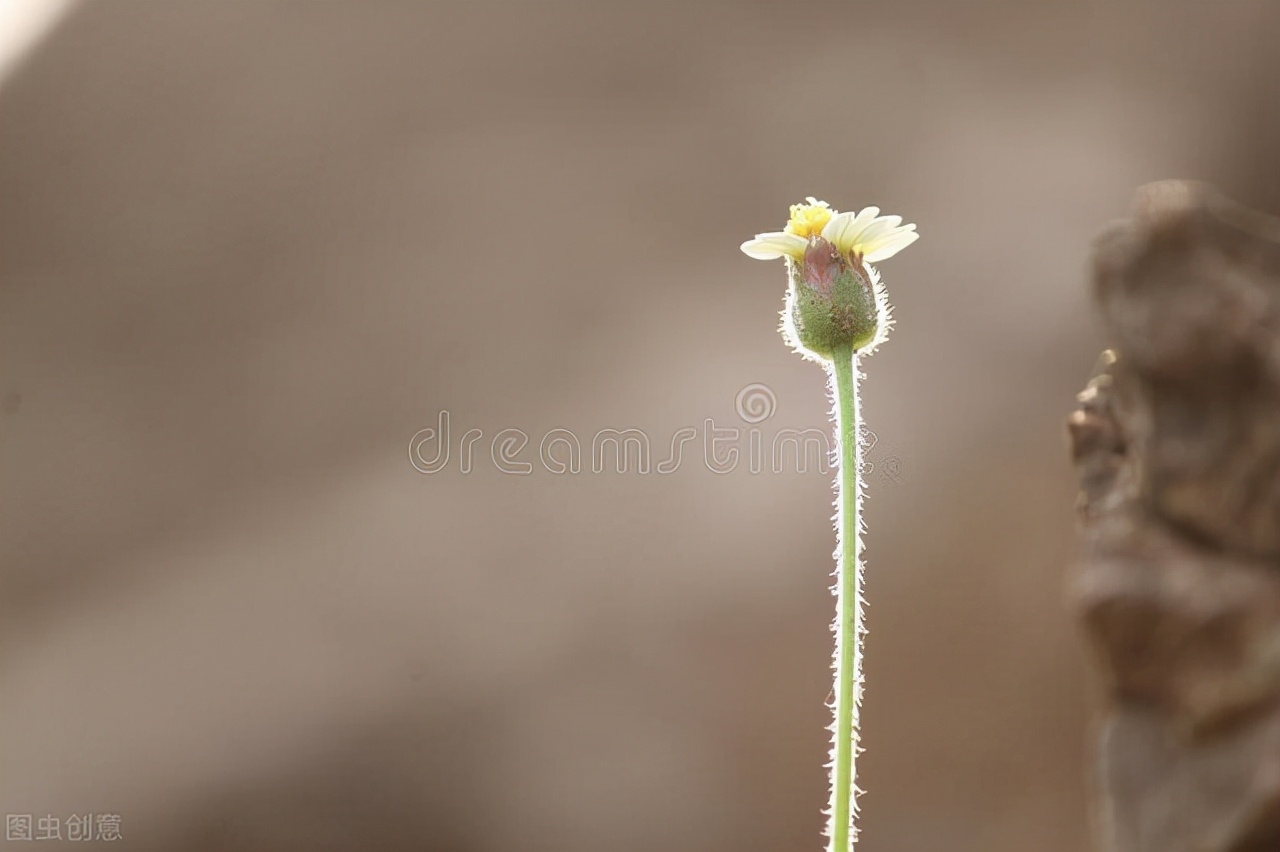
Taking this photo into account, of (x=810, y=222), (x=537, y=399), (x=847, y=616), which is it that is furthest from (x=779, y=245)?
(x=537, y=399)

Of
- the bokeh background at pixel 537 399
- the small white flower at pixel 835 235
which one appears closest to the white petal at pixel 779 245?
the small white flower at pixel 835 235

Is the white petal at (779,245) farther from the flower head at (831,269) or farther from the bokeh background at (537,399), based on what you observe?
the bokeh background at (537,399)

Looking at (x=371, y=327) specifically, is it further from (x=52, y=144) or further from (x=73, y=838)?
(x=73, y=838)

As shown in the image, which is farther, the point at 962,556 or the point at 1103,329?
the point at 962,556

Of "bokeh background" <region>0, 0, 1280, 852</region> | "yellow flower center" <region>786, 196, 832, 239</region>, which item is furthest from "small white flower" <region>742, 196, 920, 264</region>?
"bokeh background" <region>0, 0, 1280, 852</region>

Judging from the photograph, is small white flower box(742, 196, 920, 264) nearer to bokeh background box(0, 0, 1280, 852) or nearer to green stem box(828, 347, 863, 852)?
green stem box(828, 347, 863, 852)

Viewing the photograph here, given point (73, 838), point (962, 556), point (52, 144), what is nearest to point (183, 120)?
point (52, 144)
